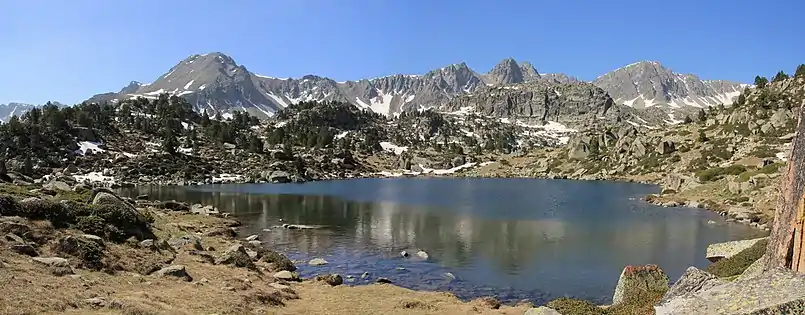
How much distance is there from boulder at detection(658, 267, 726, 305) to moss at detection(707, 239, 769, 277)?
10498mm

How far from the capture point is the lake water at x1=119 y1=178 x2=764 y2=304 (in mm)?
36969

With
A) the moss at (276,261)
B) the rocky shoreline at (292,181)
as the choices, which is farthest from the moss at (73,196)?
the rocky shoreline at (292,181)

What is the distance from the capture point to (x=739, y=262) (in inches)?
947

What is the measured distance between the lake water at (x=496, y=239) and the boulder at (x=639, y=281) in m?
9.59

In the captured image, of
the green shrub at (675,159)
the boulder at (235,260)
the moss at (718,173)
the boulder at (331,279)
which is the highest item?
the green shrub at (675,159)

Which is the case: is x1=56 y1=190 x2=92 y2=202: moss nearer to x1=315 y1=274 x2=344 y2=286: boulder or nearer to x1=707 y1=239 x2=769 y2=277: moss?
x1=315 y1=274 x2=344 y2=286: boulder

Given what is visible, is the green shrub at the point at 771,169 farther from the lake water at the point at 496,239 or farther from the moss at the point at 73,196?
the moss at the point at 73,196

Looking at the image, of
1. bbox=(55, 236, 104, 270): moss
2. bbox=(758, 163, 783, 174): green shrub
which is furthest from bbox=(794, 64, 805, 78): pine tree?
bbox=(55, 236, 104, 270): moss

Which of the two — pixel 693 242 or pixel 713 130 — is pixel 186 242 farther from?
pixel 713 130

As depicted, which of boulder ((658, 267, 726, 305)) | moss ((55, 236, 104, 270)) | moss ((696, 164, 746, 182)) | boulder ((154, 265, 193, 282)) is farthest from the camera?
moss ((696, 164, 746, 182))

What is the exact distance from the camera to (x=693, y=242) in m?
50.4

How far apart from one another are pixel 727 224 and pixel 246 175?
129 metres

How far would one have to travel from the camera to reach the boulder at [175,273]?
87.3 feet

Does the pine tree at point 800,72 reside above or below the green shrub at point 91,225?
above
